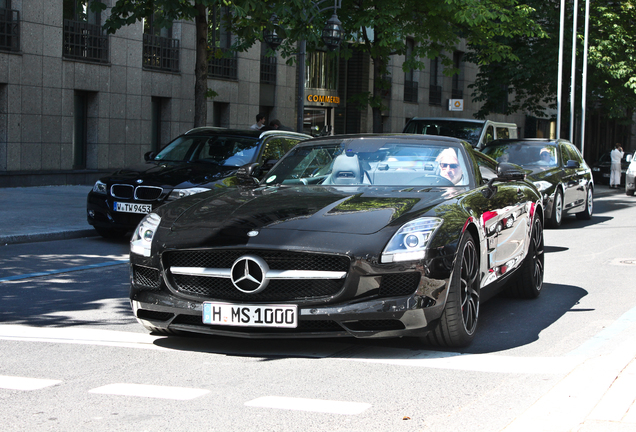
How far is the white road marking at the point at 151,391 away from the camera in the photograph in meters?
4.68

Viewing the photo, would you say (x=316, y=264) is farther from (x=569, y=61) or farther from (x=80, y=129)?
(x=569, y=61)

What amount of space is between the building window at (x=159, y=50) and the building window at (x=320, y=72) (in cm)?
827

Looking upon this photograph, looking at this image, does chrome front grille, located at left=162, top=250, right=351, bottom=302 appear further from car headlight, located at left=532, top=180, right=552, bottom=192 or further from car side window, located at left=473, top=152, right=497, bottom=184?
car headlight, located at left=532, top=180, right=552, bottom=192

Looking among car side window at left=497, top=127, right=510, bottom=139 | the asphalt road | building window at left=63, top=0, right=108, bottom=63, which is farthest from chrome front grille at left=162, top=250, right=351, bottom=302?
building window at left=63, top=0, right=108, bottom=63

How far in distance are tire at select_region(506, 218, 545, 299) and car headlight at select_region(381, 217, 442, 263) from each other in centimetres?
260

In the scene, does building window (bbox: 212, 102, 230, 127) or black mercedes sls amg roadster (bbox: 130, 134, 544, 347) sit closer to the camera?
black mercedes sls amg roadster (bbox: 130, 134, 544, 347)

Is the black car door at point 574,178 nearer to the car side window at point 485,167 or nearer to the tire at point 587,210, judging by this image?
the tire at point 587,210

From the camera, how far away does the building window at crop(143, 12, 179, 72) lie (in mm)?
25391

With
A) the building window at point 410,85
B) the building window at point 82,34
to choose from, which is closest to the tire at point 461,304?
the building window at point 82,34

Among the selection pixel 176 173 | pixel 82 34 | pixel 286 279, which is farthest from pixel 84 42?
pixel 286 279

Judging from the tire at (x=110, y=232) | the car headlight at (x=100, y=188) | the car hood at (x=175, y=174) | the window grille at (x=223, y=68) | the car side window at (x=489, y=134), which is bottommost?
the tire at (x=110, y=232)

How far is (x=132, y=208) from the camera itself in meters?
11.7

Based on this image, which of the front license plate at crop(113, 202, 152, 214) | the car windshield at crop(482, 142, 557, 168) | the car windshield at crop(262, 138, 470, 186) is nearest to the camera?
the car windshield at crop(262, 138, 470, 186)

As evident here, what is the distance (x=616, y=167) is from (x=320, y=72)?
11953mm
